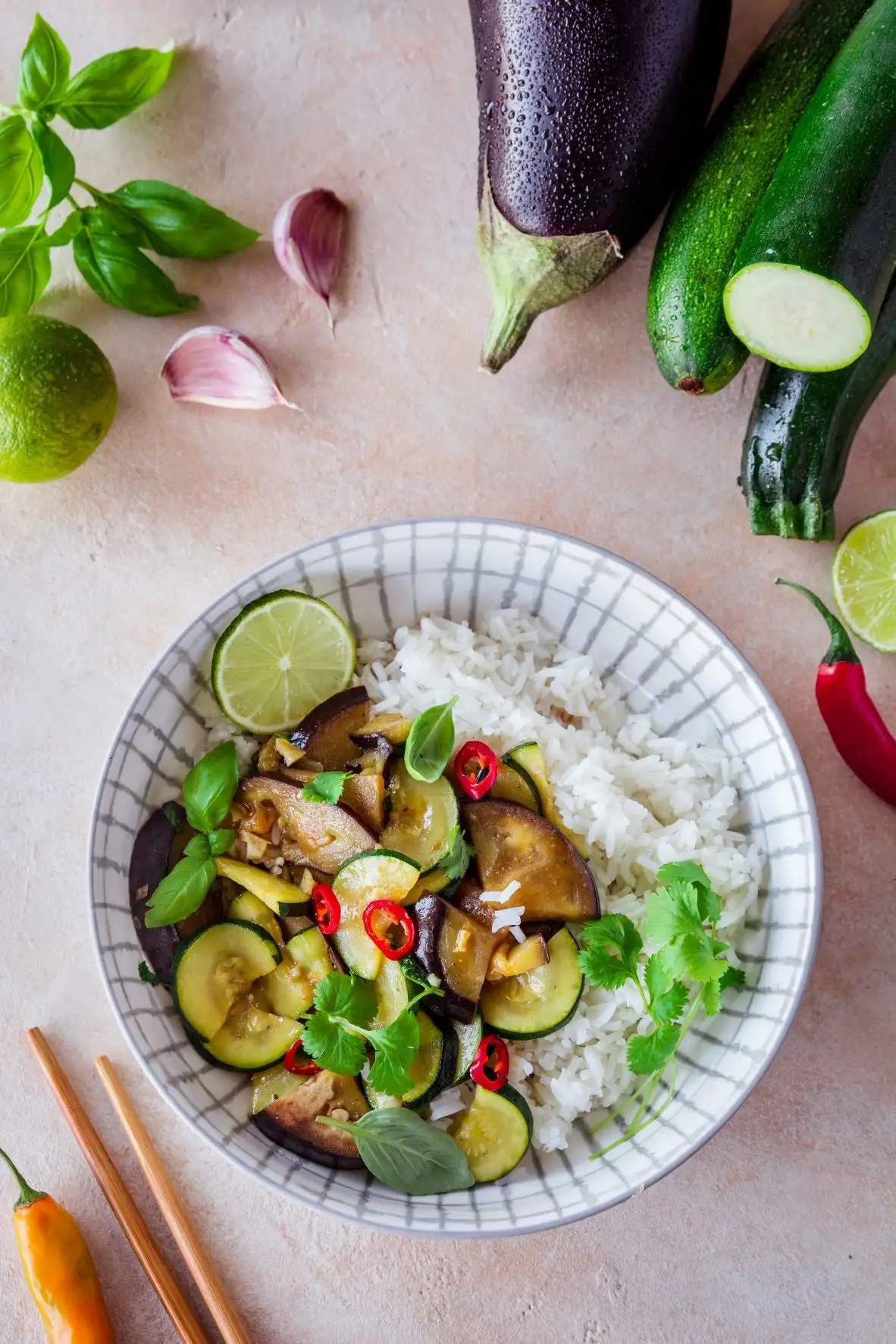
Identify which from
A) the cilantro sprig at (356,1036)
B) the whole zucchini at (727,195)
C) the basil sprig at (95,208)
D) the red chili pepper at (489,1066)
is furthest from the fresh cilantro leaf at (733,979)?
the basil sprig at (95,208)

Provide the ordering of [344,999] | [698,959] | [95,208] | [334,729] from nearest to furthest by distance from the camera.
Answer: [698,959]
[344,999]
[334,729]
[95,208]

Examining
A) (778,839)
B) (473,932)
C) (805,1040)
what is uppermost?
(473,932)

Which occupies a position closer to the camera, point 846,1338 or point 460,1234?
point 460,1234

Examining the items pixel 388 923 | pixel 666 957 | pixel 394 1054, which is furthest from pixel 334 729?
pixel 666 957

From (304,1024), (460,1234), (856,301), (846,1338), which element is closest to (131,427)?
(304,1024)

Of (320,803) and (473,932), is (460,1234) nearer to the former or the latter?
(473,932)

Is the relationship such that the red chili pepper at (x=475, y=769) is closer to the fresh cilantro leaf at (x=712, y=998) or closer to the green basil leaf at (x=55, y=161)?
the fresh cilantro leaf at (x=712, y=998)

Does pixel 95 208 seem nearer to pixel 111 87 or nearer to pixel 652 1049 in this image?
pixel 111 87
